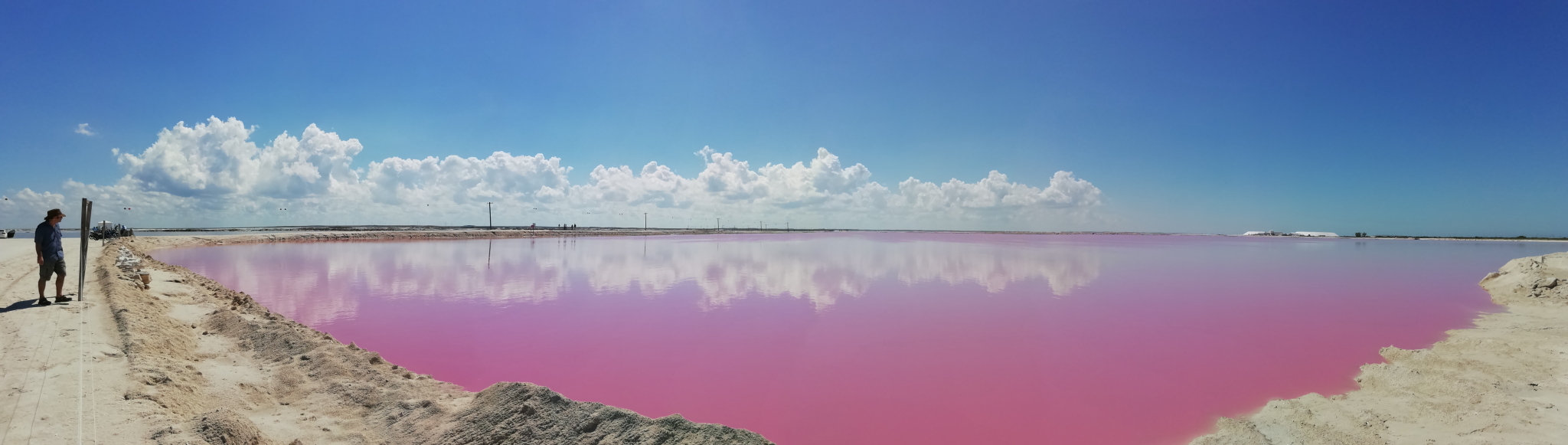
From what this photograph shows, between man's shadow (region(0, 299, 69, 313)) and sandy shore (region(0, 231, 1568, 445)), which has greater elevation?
man's shadow (region(0, 299, 69, 313))

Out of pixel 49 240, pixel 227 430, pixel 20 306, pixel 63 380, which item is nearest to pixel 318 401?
pixel 227 430

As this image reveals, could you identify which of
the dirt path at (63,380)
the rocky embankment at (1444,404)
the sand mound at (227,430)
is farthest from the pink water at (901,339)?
the dirt path at (63,380)

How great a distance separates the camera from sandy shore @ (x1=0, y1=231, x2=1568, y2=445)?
375 cm

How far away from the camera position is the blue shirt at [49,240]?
7.93 m

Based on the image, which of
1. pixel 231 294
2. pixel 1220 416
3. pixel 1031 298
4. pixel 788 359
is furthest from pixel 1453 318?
pixel 231 294

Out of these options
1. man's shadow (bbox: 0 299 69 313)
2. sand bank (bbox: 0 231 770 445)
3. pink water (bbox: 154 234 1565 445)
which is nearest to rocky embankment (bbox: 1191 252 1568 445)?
pink water (bbox: 154 234 1565 445)

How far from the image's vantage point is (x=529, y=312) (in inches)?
387

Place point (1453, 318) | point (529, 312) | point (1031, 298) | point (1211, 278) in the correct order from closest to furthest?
point (1453, 318) < point (529, 312) < point (1031, 298) < point (1211, 278)

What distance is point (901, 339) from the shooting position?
7777mm

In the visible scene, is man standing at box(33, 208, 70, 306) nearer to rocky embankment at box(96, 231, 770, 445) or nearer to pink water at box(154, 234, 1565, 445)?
rocky embankment at box(96, 231, 770, 445)

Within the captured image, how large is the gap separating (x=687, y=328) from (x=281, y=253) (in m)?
28.1

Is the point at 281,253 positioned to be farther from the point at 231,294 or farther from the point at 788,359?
the point at 788,359

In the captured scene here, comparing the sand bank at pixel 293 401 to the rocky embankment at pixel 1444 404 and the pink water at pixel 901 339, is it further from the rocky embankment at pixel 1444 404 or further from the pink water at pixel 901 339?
the rocky embankment at pixel 1444 404

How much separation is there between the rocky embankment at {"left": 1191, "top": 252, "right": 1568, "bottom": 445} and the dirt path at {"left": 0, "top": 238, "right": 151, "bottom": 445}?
776 centimetres
